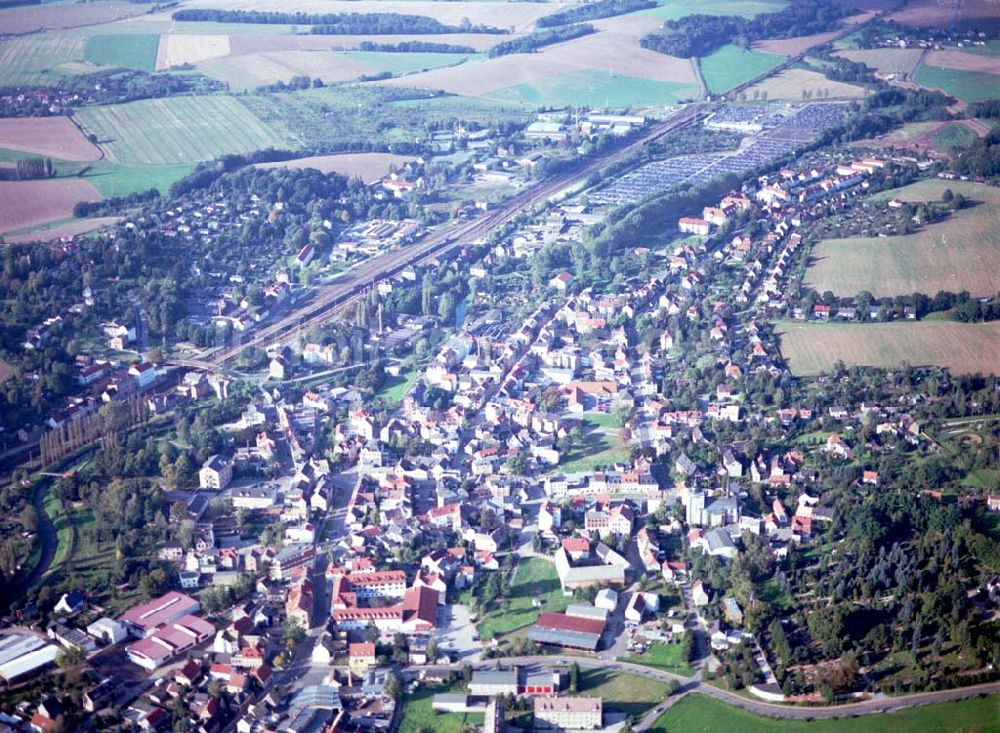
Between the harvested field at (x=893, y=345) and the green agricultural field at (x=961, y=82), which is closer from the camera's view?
the harvested field at (x=893, y=345)

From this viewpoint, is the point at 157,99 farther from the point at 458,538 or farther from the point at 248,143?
the point at 458,538

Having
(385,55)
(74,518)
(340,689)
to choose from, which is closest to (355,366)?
(74,518)

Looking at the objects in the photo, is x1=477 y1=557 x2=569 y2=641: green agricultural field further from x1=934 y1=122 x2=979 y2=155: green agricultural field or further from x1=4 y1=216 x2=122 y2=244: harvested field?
x1=934 y1=122 x2=979 y2=155: green agricultural field

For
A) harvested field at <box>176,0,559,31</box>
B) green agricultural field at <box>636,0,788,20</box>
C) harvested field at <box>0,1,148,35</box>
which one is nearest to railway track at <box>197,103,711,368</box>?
green agricultural field at <box>636,0,788,20</box>

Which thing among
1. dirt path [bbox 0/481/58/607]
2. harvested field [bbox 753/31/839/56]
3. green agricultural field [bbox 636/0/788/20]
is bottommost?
dirt path [bbox 0/481/58/607]

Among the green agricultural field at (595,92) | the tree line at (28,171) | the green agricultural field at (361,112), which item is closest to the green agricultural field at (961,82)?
the green agricultural field at (595,92)

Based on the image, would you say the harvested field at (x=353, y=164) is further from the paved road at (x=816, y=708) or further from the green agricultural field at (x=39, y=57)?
the paved road at (x=816, y=708)

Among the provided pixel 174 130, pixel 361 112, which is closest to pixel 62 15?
pixel 174 130
